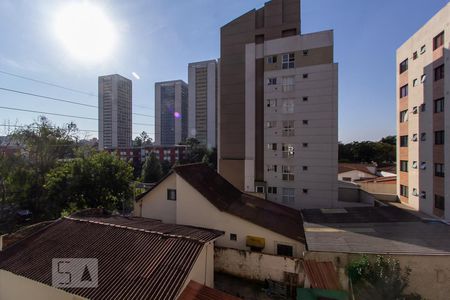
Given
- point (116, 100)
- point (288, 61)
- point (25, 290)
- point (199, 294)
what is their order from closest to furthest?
1. point (199, 294)
2. point (25, 290)
3. point (288, 61)
4. point (116, 100)

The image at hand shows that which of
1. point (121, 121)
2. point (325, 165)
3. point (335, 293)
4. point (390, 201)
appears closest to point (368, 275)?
point (335, 293)

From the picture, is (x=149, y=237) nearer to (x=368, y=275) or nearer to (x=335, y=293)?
(x=335, y=293)

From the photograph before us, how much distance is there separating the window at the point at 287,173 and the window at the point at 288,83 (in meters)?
6.83

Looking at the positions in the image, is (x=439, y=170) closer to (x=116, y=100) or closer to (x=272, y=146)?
(x=272, y=146)

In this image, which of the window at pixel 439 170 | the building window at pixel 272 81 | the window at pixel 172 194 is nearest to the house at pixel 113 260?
the window at pixel 172 194

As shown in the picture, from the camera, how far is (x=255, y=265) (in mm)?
10359

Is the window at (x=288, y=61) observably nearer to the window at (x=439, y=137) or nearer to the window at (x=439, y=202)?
the window at (x=439, y=137)

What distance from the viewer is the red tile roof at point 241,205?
38.0ft

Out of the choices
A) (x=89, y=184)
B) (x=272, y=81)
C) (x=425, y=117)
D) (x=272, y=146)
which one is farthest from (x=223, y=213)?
(x=425, y=117)

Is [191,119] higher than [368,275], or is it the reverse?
[191,119]

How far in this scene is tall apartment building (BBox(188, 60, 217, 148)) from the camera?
57.4 metres

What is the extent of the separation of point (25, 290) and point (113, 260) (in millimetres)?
3379

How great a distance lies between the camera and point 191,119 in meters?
60.8

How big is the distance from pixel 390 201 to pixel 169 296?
20680mm
